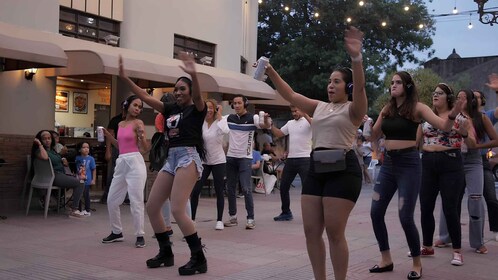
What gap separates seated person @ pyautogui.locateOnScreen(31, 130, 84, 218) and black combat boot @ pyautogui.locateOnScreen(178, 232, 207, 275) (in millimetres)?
4528

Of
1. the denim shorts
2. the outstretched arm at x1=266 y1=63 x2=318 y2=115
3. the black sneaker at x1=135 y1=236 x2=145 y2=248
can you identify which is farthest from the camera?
the black sneaker at x1=135 y1=236 x2=145 y2=248

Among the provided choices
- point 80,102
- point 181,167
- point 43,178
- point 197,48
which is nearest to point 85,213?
point 43,178

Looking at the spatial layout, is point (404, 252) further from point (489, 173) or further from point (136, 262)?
point (136, 262)

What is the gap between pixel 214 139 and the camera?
8148 millimetres

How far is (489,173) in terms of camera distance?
7.23 metres

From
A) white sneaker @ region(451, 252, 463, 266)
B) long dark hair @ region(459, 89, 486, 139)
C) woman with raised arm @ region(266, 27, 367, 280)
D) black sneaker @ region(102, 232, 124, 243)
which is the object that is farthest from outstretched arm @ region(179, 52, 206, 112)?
long dark hair @ region(459, 89, 486, 139)

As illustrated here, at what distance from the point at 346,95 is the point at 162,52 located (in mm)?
10450

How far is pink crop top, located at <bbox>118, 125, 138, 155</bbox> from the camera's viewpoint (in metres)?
6.98

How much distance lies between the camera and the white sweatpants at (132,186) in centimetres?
691

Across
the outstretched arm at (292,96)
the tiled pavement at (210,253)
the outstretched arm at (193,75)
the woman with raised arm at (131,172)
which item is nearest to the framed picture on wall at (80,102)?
the tiled pavement at (210,253)

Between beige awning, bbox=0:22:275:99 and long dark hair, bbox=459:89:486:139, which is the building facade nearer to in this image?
beige awning, bbox=0:22:275:99

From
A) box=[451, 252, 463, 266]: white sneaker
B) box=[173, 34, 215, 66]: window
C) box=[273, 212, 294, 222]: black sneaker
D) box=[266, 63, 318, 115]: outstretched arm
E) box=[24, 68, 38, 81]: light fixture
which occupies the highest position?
box=[173, 34, 215, 66]: window

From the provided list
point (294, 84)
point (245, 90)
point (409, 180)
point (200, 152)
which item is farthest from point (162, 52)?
point (294, 84)

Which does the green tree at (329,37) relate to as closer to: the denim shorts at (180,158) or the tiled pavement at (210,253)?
the tiled pavement at (210,253)
